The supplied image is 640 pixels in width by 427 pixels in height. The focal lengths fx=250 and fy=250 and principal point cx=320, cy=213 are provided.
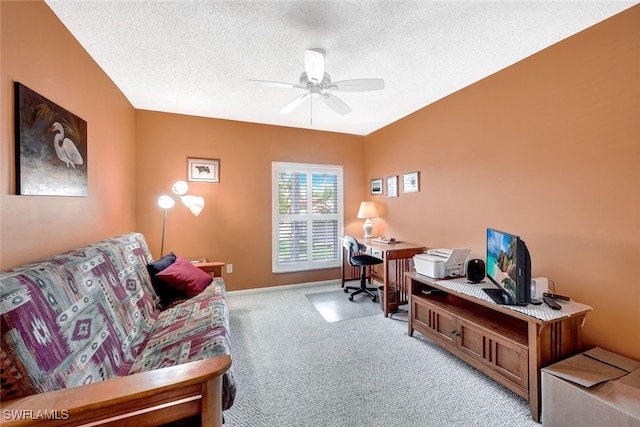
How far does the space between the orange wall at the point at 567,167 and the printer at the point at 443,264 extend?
0.85ft

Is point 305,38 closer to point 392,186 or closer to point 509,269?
point 509,269

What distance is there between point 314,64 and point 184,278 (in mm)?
2080

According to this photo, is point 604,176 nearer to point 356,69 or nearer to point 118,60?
point 356,69

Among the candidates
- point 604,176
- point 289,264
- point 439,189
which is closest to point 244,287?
point 289,264

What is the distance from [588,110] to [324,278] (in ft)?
11.1

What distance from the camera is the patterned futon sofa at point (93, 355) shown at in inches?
32.3

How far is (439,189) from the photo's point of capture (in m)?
2.90

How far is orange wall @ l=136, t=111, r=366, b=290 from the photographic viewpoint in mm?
3178

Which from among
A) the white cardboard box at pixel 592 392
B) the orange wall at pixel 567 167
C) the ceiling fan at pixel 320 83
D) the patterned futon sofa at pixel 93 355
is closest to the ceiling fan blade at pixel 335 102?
the ceiling fan at pixel 320 83

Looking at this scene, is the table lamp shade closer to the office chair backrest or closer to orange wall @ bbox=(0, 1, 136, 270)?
the office chair backrest

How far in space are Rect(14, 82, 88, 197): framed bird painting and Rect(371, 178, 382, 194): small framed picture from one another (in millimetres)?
3376

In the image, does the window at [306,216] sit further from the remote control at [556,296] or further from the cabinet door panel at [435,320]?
the remote control at [556,296]

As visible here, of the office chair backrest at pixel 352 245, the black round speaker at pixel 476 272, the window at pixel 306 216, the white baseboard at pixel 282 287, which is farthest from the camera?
the window at pixel 306 216

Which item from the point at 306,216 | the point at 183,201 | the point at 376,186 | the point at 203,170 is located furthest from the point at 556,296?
the point at 203,170
